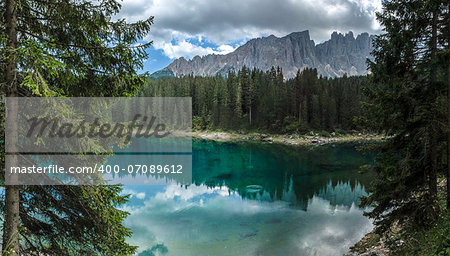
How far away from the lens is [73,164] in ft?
15.9

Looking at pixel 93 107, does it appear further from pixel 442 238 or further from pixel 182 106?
pixel 182 106

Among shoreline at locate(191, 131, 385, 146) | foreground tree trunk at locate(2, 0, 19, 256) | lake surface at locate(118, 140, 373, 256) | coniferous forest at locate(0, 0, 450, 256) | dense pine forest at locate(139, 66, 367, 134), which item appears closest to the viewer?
foreground tree trunk at locate(2, 0, 19, 256)

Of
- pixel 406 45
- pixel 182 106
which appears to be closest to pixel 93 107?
pixel 406 45

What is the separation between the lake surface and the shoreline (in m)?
21.9

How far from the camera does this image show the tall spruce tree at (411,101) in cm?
658

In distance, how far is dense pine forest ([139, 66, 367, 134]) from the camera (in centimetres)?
6188

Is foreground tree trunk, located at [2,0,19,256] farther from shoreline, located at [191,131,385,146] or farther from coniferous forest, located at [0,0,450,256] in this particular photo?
shoreline, located at [191,131,385,146]

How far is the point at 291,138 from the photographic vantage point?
57.3 meters

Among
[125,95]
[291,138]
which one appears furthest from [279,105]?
[125,95]

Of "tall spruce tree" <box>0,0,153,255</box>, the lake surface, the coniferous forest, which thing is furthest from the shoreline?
"tall spruce tree" <box>0,0,153,255</box>

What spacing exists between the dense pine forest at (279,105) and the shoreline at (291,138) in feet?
7.85

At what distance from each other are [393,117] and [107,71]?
24.6 ft

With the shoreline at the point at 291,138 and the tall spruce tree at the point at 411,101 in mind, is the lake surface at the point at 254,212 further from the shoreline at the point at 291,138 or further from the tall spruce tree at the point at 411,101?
the shoreline at the point at 291,138

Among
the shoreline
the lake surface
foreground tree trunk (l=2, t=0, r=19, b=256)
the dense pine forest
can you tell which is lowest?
the lake surface
